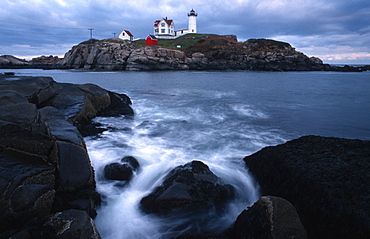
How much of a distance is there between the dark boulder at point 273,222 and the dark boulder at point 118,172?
335 centimetres

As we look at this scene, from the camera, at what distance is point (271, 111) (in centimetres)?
1454

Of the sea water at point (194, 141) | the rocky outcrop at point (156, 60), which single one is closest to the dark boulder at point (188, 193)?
the sea water at point (194, 141)

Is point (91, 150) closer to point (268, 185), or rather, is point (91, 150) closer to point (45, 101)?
point (45, 101)

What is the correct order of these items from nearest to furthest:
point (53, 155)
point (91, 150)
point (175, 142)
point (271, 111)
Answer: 1. point (53, 155)
2. point (91, 150)
3. point (175, 142)
4. point (271, 111)

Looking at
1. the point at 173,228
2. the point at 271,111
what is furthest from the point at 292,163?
the point at 271,111

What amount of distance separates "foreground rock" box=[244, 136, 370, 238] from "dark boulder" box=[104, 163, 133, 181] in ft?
10.8

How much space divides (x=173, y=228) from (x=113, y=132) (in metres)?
5.74

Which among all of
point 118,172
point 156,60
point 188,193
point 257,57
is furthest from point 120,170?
point 257,57

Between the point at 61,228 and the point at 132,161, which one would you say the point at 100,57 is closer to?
the point at 132,161

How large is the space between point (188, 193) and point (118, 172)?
214cm

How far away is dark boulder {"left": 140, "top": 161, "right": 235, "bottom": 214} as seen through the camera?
4.64 meters

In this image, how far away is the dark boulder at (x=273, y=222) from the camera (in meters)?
3.13

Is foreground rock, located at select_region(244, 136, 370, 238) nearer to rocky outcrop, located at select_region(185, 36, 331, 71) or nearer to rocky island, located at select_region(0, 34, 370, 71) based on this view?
rocky island, located at select_region(0, 34, 370, 71)

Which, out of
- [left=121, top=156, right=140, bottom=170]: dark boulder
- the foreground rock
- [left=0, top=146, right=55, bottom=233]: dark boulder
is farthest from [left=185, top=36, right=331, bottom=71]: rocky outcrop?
[left=0, top=146, right=55, bottom=233]: dark boulder
